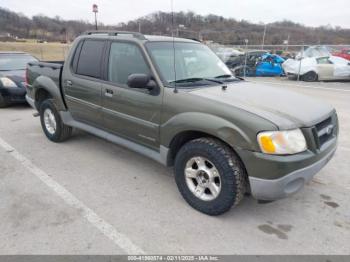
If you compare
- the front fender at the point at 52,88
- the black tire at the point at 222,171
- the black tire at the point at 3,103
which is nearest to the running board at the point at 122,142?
the front fender at the point at 52,88

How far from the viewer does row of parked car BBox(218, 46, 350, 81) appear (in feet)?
46.5

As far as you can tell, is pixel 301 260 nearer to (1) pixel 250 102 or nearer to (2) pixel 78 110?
(1) pixel 250 102

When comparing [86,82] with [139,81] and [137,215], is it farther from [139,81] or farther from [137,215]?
[137,215]

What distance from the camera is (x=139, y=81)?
3.11m

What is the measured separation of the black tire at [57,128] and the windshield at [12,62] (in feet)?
13.8

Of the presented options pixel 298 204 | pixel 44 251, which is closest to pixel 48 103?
pixel 44 251

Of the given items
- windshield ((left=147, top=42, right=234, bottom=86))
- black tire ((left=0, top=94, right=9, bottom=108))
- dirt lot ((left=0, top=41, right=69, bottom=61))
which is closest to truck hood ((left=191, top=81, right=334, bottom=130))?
windshield ((left=147, top=42, right=234, bottom=86))

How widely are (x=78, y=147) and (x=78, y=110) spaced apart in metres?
0.78

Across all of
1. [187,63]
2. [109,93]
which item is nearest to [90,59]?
[109,93]

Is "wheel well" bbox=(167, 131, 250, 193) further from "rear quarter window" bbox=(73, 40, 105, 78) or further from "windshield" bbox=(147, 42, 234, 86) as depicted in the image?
"rear quarter window" bbox=(73, 40, 105, 78)

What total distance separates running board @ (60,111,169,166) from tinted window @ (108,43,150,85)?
78cm

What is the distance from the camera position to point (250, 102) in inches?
114

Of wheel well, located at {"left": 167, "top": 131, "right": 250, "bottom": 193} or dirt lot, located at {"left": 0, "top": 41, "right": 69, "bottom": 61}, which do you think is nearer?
wheel well, located at {"left": 167, "top": 131, "right": 250, "bottom": 193}

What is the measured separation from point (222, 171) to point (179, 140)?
679 mm
